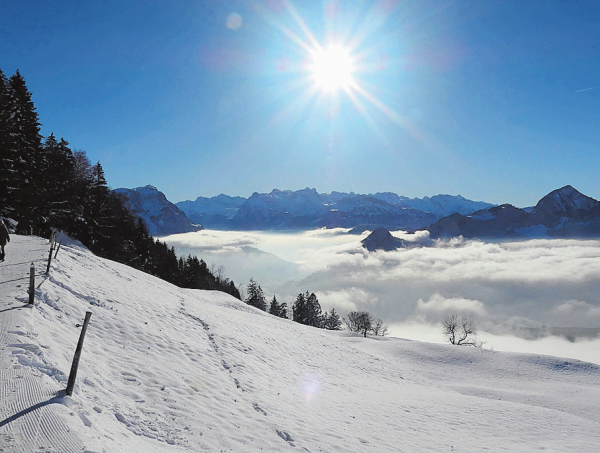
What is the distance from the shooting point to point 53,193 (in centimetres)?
4206

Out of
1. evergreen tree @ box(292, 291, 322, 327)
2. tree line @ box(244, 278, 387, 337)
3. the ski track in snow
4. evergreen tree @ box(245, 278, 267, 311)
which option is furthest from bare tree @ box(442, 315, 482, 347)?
the ski track in snow

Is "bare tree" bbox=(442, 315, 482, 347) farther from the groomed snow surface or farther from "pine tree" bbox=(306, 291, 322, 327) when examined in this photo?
the groomed snow surface

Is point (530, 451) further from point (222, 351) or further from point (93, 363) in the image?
point (93, 363)

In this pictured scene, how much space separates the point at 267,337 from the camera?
2512 cm

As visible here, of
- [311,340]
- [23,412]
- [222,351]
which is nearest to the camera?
[23,412]

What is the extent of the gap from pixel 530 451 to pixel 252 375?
13989 mm

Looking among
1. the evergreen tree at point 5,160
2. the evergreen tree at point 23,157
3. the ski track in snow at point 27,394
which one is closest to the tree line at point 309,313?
the evergreen tree at point 23,157

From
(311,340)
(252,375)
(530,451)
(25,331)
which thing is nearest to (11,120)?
(25,331)

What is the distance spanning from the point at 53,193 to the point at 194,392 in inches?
1769

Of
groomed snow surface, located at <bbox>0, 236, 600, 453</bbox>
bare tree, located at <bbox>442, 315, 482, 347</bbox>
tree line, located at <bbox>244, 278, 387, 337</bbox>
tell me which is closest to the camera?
groomed snow surface, located at <bbox>0, 236, 600, 453</bbox>

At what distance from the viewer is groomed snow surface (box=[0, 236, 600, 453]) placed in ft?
23.2

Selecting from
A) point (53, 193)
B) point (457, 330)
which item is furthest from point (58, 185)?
point (457, 330)

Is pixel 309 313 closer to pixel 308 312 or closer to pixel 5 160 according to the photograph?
pixel 308 312

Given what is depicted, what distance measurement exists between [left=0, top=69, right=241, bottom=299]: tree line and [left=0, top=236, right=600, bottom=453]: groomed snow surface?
14.0m
